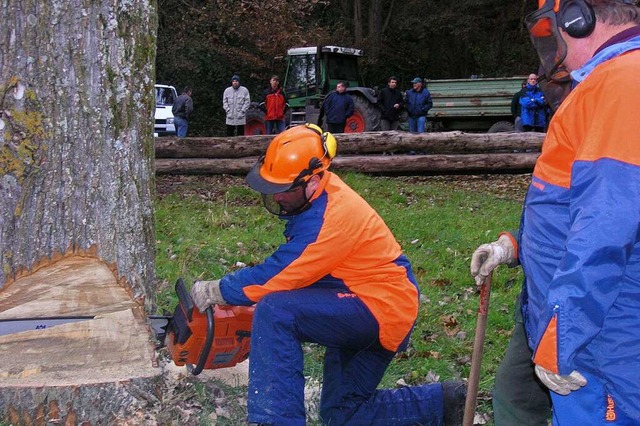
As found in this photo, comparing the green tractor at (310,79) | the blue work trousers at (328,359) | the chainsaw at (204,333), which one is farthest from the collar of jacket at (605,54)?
the green tractor at (310,79)

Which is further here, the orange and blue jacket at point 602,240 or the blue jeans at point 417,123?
the blue jeans at point 417,123

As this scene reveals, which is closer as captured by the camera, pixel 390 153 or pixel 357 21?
pixel 390 153

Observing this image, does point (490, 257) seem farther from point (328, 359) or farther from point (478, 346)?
point (328, 359)

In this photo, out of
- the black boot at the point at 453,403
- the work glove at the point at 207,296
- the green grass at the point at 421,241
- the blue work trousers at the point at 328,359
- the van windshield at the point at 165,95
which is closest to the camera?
the blue work trousers at the point at 328,359

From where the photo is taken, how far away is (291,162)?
3.27 metres

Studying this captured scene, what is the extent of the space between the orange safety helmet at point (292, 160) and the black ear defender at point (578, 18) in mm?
1345

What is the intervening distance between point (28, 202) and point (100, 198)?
297 mm

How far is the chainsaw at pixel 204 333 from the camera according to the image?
337 centimetres

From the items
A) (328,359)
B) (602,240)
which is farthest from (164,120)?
(602,240)

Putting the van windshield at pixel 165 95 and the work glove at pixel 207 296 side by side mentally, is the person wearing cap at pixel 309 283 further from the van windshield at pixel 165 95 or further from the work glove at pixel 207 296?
the van windshield at pixel 165 95

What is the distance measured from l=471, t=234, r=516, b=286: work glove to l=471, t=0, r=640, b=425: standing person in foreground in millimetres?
558

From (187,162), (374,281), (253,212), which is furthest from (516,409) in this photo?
(187,162)

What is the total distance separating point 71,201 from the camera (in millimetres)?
3152

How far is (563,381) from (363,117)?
1536cm
